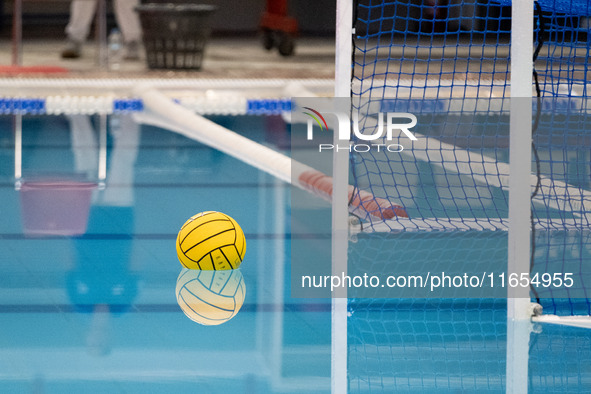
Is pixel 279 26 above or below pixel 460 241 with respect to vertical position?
above

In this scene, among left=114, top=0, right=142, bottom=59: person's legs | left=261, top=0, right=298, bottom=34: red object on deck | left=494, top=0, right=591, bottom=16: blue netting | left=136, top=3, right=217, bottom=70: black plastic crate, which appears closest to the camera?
left=494, top=0, right=591, bottom=16: blue netting

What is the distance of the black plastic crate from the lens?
10883 mm

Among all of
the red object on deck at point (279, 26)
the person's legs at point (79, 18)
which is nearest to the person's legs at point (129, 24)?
the person's legs at point (79, 18)

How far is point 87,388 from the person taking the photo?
8.86ft

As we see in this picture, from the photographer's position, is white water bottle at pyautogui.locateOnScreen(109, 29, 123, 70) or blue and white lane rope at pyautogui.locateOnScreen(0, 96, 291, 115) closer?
blue and white lane rope at pyautogui.locateOnScreen(0, 96, 291, 115)

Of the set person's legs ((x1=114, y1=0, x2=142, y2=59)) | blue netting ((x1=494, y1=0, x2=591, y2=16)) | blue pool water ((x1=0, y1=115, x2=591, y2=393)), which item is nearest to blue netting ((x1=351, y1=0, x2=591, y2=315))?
blue netting ((x1=494, y1=0, x2=591, y2=16))

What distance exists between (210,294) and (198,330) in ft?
1.42

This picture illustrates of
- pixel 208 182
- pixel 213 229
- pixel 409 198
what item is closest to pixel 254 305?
pixel 213 229

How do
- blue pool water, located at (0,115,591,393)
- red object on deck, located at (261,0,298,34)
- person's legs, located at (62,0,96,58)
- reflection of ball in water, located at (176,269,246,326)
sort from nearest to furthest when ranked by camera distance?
blue pool water, located at (0,115,591,393) → reflection of ball in water, located at (176,269,246,326) → person's legs, located at (62,0,96,58) → red object on deck, located at (261,0,298,34)

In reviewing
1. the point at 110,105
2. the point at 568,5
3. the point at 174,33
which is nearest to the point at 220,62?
the point at 174,33

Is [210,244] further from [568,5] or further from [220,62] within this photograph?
[220,62]

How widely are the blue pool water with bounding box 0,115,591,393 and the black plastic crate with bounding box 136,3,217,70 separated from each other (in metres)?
5.97

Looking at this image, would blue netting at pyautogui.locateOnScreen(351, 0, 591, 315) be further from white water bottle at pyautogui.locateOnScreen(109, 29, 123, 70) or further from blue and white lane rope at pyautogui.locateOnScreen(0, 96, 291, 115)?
white water bottle at pyautogui.locateOnScreen(109, 29, 123, 70)

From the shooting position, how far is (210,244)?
399 centimetres
